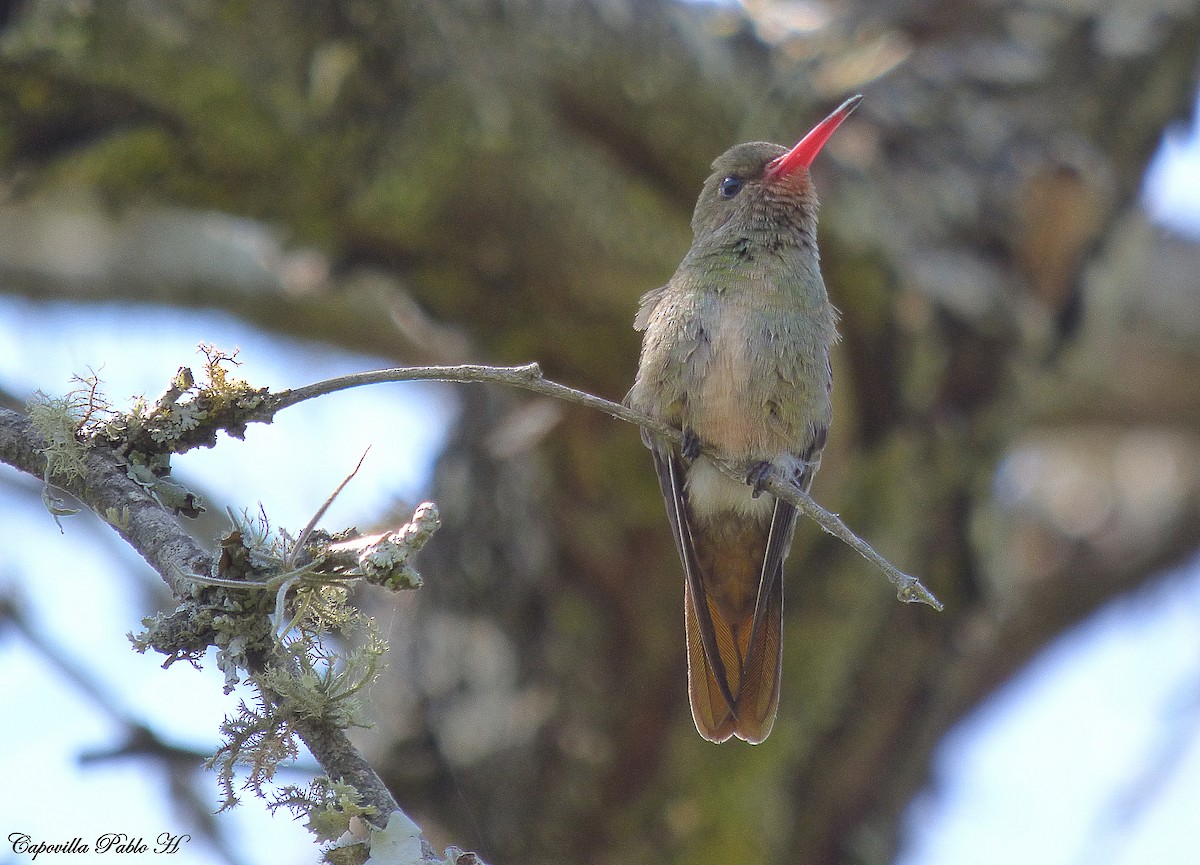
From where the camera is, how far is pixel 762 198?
165 inches

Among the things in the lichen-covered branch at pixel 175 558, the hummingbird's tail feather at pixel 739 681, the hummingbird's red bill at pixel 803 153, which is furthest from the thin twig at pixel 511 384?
the hummingbird's red bill at pixel 803 153

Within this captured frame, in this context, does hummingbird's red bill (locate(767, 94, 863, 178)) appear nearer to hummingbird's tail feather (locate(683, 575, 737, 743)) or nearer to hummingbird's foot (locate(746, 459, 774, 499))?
hummingbird's foot (locate(746, 459, 774, 499))

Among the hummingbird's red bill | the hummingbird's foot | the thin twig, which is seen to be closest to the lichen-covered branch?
the thin twig

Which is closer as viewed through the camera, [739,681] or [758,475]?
[739,681]

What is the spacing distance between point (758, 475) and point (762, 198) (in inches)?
40.3

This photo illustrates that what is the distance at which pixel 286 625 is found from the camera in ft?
6.18

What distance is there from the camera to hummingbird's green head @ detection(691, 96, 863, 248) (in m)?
4.09

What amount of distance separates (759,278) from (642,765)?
8.67ft

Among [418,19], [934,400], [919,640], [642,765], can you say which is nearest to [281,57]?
[418,19]

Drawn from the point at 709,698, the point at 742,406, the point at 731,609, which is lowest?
the point at 709,698

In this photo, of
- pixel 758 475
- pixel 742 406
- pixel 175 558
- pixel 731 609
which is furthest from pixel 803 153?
pixel 175 558

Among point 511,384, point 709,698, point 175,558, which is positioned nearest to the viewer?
point 175,558

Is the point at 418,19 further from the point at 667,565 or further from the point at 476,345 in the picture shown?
the point at 667,565

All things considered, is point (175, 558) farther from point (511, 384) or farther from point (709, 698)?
point (709, 698)
